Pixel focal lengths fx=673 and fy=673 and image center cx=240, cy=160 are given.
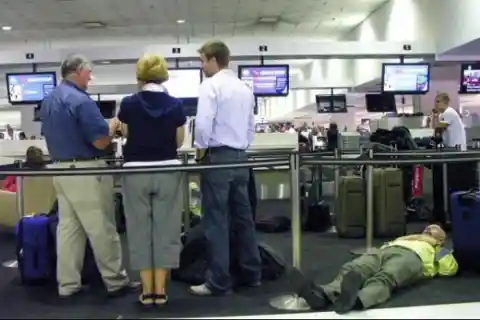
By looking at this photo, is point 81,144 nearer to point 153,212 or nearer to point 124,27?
point 153,212

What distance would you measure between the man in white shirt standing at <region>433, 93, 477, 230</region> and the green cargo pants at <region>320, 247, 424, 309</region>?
2826mm

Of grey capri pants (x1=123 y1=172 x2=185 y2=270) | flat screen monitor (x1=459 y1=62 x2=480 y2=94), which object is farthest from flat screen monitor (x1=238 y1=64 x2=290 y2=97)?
grey capri pants (x1=123 y1=172 x2=185 y2=270)

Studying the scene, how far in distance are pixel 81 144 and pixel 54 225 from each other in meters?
0.72

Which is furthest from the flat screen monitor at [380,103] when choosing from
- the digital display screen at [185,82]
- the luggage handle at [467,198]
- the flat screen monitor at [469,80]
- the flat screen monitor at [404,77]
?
the luggage handle at [467,198]

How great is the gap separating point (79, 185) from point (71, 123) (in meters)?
0.40

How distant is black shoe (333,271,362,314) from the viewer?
3711 millimetres

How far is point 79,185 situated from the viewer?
4.34 meters

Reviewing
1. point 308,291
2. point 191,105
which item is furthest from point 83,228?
point 191,105

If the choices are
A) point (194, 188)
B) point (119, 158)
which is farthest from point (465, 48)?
point (119, 158)

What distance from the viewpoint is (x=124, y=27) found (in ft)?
57.2

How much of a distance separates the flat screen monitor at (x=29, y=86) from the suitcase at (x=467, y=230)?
8382 mm

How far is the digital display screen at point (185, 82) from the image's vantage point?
34.8ft

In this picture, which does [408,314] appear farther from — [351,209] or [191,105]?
[191,105]

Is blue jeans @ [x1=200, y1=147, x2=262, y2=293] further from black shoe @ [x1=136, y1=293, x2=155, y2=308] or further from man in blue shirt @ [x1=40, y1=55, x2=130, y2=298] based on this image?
man in blue shirt @ [x1=40, y1=55, x2=130, y2=298]
